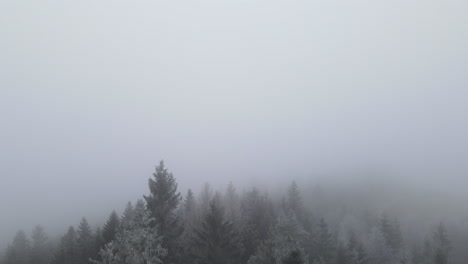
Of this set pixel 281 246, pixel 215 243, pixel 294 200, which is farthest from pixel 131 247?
pixel 294 200

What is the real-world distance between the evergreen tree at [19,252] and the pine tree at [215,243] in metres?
79.5

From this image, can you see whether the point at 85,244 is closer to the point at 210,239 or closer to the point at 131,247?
the point at 210,239

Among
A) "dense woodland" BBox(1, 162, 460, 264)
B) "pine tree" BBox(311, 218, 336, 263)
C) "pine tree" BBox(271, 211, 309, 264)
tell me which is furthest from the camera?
"pine tree" BBox(311, 218, 336, 263)

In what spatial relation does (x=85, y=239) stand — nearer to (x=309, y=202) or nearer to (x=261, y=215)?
(x=261, y=215)

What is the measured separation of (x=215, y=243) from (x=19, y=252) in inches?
3727

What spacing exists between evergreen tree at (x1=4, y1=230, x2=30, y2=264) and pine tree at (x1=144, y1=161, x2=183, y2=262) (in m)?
77.6

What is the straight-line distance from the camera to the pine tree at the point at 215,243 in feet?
141

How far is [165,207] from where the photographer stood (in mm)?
44406

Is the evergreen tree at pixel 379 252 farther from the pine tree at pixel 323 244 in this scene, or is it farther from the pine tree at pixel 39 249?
the pine tree at pixel 39 249

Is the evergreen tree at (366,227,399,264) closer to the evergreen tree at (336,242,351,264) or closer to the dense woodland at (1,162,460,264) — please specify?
the dense woodland at (1,162,460,264)

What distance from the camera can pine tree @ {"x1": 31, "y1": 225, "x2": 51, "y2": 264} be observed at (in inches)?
4387

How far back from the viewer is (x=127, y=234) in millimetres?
27266

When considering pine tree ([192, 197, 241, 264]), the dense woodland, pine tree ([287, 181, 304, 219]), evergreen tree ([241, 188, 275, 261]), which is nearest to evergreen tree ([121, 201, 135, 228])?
the dense woodland

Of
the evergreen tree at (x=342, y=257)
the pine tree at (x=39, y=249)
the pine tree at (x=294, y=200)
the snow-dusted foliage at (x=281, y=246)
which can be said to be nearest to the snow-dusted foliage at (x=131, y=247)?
the snow-dusted foliage at (x=281, y=246)
